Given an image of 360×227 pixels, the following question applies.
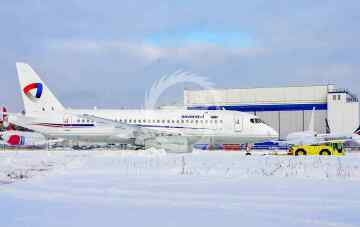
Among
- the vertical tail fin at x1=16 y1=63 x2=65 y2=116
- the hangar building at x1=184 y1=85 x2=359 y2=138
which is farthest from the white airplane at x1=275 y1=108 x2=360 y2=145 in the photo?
the vertical tail fin at x1=16 y1=63 x2=65 y2=116

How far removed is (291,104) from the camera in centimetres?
7038

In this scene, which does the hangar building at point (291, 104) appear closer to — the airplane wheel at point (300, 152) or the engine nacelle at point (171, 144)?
the airplane wheel at point (300, 152)

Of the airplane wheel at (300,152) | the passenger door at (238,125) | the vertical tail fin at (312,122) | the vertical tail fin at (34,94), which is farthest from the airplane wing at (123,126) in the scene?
the vertical tail fin at (312,122)

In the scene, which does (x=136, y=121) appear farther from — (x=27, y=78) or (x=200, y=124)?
(x=27, y=78)

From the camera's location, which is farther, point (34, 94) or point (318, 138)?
point (318, 138)

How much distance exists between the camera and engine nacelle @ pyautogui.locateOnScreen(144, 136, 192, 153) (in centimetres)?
3741

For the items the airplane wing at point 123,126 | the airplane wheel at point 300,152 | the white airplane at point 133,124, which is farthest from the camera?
the white airplane at point 133,124

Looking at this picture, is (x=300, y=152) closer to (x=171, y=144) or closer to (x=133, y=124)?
(x=171, y=144)

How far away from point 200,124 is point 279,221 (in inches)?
1288

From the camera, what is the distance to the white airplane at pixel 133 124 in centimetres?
3969

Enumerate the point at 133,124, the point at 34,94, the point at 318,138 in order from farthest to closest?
1. the point at 318,138
2. the point at 34,94
3. the point at 133,124

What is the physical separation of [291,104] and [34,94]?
42626mm

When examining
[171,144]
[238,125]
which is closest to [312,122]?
[238,125]

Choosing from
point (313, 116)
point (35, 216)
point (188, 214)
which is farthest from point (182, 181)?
A: point (313, 116)
